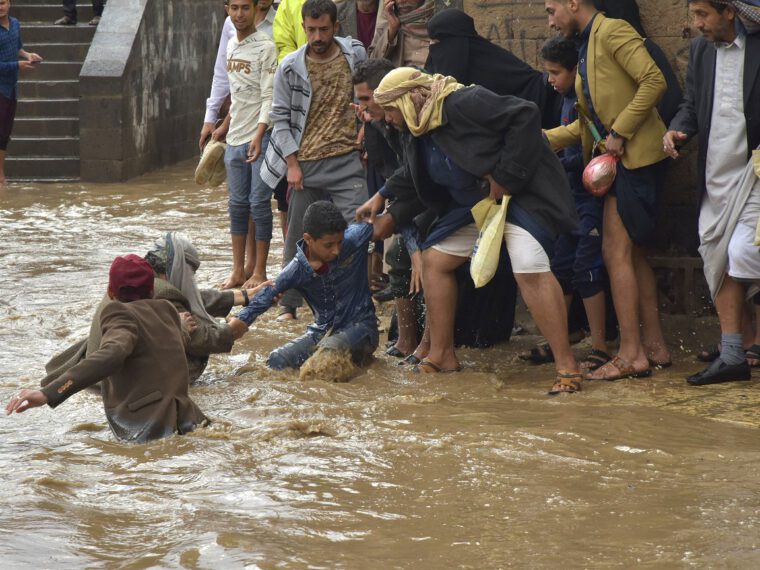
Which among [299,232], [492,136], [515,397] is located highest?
[492,136]

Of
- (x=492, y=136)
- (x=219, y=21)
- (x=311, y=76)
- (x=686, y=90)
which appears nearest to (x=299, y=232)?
(x=311, y=76)

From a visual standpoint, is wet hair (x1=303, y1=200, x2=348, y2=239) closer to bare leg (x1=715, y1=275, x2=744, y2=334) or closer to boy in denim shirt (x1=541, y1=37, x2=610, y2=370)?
boy in denim shirt (x1=541, y1=37, x2=610, y2=370)

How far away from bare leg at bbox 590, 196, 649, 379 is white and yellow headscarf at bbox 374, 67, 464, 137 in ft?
3.45

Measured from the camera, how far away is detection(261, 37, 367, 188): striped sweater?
8383mm

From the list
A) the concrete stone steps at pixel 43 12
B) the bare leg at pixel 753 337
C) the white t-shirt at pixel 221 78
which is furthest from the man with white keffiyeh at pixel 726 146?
the concrete stone steps at pixel 43 12

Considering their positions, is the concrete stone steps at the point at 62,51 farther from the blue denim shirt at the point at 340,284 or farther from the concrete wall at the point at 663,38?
the blue denim shirt at the point at 340,284

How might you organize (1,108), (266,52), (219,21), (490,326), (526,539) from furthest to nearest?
1. (219,21)
2. (1,108)
3. (266,52)
4. (490,326)
5. (526,539)

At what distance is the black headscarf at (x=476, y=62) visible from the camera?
747cm

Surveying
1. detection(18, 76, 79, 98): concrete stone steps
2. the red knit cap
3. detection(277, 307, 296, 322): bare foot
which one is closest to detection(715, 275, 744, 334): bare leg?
the red knit cap

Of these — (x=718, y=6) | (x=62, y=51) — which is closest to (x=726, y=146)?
(x=718, y=6)

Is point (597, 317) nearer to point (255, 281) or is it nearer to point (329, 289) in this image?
point (329, 289)

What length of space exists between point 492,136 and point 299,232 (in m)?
2.21

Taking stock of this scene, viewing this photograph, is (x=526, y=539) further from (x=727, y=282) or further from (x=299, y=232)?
(x=299, y=232)

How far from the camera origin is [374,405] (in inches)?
248
